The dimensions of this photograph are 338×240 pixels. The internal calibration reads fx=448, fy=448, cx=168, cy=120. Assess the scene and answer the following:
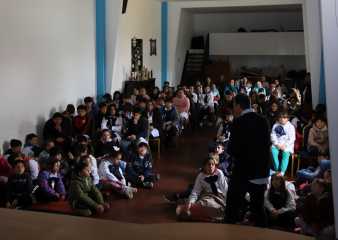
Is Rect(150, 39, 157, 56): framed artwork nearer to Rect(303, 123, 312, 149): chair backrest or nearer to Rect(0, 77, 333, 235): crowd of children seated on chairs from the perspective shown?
Rect(0, 77, 333, 235): crowd of children seated on chairs

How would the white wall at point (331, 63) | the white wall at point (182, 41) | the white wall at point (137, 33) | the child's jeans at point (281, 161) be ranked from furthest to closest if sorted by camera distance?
the white wall at point (182, 41), the white wall at point (137, 33), the child's jeans at point (281, 161), the white wall at point (331, 63)

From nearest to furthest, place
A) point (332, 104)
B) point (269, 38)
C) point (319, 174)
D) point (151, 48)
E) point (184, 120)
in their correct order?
point (332, 104)
point (319, 174)
point (184, 120)
point (151, 48)
point (269, 38)

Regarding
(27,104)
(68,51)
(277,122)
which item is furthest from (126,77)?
(277,122)

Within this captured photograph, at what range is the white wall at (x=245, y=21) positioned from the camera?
58.3 feet

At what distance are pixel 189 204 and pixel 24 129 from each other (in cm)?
356

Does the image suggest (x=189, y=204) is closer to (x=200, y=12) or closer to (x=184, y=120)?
(x=184, y=120)

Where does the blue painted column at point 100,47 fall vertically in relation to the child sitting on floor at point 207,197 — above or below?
above

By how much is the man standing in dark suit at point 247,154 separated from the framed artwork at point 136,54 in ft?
27.4

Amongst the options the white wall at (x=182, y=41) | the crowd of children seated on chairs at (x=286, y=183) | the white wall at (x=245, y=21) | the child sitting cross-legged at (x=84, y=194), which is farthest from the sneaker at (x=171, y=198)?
the white wall at (x=245, y=21)

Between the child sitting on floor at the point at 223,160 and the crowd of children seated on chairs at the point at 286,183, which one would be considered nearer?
the crowd of children seated on chairs at the point at 286,183

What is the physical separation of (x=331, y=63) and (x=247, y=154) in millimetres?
1646

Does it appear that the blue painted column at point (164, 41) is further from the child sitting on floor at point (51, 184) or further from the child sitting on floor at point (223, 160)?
the child sitting on floor at point (51, 184)

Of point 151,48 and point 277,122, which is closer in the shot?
point 277,122

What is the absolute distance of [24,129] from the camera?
7.35 metres
